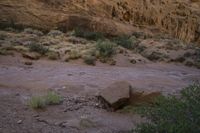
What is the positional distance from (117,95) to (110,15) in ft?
41.8

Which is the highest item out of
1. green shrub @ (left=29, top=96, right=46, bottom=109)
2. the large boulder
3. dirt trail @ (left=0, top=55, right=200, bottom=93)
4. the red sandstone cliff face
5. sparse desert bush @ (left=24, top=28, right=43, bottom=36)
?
the red sandstone cliff face

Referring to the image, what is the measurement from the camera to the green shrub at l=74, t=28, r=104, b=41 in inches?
675

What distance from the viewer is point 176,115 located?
501 centimetres

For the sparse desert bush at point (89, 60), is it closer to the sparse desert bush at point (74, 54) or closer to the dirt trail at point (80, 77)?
the sparse desert bush at point (74, 54)

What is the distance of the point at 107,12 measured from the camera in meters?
19.4

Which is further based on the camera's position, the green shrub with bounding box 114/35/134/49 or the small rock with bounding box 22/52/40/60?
the green shrub with bounding box 114/35/134/49

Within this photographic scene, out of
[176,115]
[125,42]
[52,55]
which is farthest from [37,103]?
[125,42]

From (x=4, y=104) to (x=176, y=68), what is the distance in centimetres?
950

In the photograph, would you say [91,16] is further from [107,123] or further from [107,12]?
[107,123]

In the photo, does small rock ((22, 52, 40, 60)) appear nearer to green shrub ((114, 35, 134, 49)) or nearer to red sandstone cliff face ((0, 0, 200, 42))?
red sandstone cliff face ((0, 0, 200, 42))

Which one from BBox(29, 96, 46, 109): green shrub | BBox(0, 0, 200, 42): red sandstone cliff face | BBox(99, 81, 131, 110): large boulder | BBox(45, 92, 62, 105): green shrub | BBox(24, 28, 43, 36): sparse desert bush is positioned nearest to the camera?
BBox(29, 96, 46, 109): green shrub

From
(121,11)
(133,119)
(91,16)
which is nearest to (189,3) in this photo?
(121,11)

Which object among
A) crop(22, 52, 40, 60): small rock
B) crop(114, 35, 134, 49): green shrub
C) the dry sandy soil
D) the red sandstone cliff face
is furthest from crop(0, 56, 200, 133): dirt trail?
the red sandstone cliff face

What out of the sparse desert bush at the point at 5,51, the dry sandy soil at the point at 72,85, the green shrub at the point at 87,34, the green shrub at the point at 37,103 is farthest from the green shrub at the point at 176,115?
the green shrub at the point at 87,34
